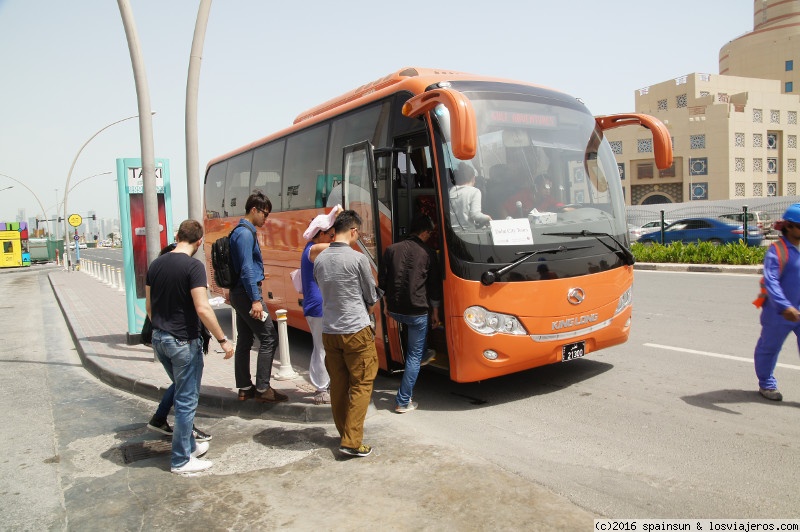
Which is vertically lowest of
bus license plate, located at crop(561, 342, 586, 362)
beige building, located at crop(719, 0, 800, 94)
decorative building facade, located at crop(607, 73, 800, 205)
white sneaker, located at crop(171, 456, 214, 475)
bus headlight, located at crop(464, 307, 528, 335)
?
white sneaker, located at crop(171, 456, 214, 475)

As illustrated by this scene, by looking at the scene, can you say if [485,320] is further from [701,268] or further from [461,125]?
[701,268]

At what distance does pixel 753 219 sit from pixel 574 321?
19.4 m

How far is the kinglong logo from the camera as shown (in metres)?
5.97

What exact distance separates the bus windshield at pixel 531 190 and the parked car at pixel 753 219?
58.7 ft

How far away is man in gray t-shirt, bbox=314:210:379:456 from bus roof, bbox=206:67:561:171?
2265mm

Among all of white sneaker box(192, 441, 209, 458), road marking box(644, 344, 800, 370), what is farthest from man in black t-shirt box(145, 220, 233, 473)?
road marking box(644, 344, 800, 370)

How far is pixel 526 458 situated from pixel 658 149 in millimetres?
4071

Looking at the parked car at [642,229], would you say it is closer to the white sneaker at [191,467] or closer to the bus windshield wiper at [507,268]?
the bus windshield wiper at [507,268]

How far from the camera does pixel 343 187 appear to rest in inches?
291

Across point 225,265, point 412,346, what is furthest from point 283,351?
point 412,346

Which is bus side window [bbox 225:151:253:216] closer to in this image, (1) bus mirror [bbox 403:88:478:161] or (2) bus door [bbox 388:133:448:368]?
(2) bus door [bbox 388:133:448:368]

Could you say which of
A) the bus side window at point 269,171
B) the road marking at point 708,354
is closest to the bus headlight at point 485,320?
the road marking at point 708,354

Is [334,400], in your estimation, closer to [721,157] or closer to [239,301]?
[239,301]

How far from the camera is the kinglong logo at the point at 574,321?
597cm
